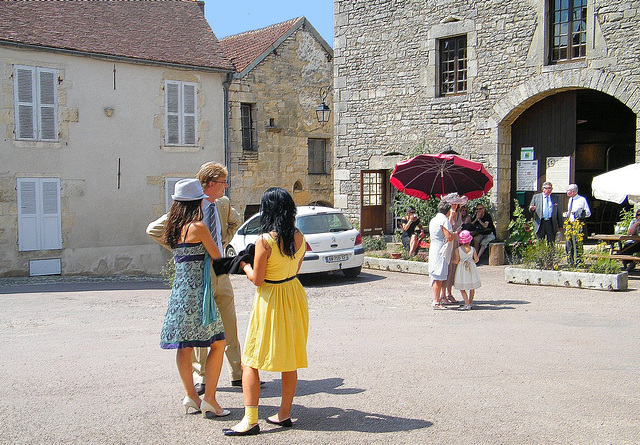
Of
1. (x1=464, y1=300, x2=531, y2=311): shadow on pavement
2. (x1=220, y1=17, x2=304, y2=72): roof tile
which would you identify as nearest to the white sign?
(x1=464, y1=300, x2=531, y2=311): shadow on pavement

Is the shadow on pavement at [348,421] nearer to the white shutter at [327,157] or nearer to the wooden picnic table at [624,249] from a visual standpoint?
the wooden picnic table at [624,249]

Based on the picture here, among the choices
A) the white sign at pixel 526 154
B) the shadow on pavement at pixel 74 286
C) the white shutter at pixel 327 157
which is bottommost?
the shadow on pavement at pixel 74 286

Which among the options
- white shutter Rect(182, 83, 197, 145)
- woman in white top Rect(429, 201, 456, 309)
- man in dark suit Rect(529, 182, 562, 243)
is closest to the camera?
woman in white top Rect(429, 201, 456, 309)

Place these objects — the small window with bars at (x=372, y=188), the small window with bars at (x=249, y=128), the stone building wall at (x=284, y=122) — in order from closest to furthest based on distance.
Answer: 1. the small window with bars at (x=372, y=188)
2. the stone building wall at (x=284, y=122)
3. the small window with bars at (x=249, y=128)

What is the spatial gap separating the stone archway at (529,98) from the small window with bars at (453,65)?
118 centimetres

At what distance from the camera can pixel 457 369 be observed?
18.8 feet

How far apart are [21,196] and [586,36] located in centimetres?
1274

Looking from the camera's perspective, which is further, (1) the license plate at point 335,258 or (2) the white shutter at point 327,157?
(2) the white shutter at point 327,157

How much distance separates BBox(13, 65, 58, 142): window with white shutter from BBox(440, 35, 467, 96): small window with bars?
30.0 ft

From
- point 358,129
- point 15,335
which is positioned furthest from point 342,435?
point 358,129

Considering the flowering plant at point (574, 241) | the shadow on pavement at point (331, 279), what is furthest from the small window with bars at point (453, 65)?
the flowering plant at point (574, 241)

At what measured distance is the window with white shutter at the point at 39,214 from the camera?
15.8 m

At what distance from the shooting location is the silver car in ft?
38.4

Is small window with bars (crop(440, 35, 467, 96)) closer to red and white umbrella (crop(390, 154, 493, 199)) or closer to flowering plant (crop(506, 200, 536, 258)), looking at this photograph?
red and white umbrella (crop(390, 154, 493, 199))
